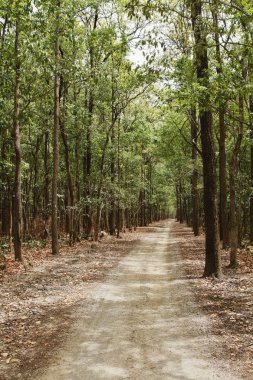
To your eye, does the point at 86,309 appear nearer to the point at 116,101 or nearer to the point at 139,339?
the point at 139,339

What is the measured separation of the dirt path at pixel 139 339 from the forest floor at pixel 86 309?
0.15 ft

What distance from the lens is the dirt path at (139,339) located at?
5.59 m

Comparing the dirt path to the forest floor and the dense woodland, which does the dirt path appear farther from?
the dense woodland

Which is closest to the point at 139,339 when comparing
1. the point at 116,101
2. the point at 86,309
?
the point at 86,309

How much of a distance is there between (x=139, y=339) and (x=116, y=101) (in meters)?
25.3

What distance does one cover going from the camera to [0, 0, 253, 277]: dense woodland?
9.84m

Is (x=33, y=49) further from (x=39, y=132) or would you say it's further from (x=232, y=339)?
(x=39, y=132)

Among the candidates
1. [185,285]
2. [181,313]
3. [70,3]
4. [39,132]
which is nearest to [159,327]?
[181,313]

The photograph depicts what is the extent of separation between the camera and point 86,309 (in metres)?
9.14

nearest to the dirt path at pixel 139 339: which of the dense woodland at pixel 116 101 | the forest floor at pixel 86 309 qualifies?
the forest floor at pixel 86 309

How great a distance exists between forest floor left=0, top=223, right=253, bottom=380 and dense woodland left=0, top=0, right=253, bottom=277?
5.47ft

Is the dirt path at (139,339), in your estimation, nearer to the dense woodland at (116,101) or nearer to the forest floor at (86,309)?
the forest floor at (86,309)

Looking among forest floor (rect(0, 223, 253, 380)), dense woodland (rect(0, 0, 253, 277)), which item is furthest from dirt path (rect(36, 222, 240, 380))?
dense woodland (rect(0, 0, 253, 277))

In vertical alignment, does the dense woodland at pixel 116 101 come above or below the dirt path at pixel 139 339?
above
